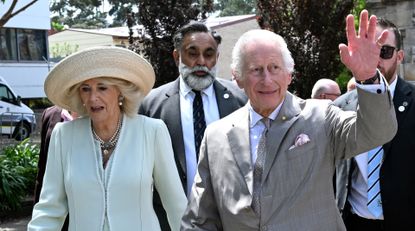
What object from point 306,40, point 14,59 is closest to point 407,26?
point 306,40

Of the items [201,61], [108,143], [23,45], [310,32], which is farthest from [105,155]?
[23,45]

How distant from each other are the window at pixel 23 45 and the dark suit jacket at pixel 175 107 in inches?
1110

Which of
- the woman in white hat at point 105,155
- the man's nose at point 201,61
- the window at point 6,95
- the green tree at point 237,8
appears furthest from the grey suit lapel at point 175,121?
the green tree at point 237,8

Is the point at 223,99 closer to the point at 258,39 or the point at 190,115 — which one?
the point at 190,115

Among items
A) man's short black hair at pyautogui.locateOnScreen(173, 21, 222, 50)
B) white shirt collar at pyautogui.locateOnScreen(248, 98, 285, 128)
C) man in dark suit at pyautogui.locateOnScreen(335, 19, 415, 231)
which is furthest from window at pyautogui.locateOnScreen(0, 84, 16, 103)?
white shirt collar at pyautogui.locateOnScreen(248, 98, 285, 128)

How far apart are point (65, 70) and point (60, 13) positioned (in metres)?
87.7

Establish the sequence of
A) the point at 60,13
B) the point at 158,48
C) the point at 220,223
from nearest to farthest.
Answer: the point at 220,223 < the point at 158,48 < the point at 60,13

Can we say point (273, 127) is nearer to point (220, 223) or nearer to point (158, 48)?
point (220, 223)

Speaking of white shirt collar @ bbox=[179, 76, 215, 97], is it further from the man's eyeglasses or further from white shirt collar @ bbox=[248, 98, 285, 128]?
white shirt collar @ bbox=[248, 98, 285, 128]

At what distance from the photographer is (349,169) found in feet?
12.9

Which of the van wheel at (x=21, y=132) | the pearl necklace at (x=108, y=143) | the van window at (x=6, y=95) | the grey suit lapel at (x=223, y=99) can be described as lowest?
the van wheel at (x=21, y=132)

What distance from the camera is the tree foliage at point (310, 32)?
10.0 meters

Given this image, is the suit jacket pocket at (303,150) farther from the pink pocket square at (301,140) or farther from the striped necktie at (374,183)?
the striped necktie at (374,183)

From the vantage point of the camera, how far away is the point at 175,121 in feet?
14.7
